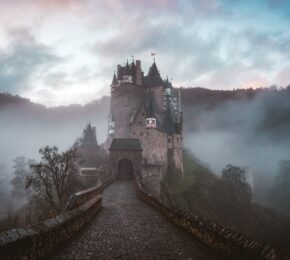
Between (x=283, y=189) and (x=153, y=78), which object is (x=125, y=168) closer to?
(x=153, y=78)

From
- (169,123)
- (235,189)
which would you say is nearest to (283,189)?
(235,189)

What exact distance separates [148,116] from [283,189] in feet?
133

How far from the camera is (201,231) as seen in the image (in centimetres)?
1048

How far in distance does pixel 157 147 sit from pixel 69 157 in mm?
30477

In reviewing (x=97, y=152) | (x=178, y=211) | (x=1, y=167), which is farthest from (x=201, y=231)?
(x=1, y=167)

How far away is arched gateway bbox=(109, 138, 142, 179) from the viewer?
164 feet

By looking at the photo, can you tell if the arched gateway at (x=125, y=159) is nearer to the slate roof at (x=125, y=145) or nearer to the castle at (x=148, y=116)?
the slate roof at (x=125, y=145)

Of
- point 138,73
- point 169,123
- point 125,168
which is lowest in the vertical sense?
point 125,168

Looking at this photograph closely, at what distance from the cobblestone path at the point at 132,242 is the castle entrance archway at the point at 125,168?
3571 centimetres

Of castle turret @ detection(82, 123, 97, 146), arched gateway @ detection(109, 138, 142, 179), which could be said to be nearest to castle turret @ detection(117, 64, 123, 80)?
castle turret @ detection(82, 123, 97, 146)

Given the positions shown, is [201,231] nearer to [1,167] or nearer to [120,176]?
[120,176]

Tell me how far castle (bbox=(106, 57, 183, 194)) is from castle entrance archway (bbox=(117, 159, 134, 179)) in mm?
8888

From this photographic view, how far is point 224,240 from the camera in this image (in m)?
8.60

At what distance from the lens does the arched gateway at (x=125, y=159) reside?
5003cm
